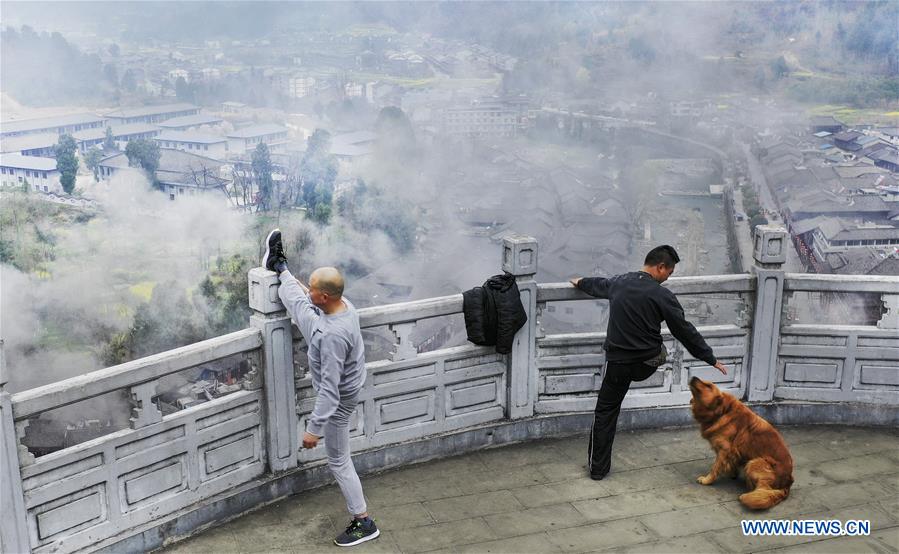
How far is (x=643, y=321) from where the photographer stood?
4551mm

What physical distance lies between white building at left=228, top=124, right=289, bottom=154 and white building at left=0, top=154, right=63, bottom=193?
35.7 ft

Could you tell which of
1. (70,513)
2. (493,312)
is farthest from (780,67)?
(70,513)

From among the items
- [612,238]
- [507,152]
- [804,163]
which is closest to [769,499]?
[804,163]

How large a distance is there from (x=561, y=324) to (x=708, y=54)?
69.7 feet

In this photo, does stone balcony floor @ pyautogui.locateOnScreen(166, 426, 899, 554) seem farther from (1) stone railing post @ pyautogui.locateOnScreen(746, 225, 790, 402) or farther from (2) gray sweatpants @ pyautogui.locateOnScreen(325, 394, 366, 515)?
(1) stone railing post @ pyautogui.locateOnScreen(746, 225, 790, 402)

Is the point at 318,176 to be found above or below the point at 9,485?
below

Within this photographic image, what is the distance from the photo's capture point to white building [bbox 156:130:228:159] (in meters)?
50.7

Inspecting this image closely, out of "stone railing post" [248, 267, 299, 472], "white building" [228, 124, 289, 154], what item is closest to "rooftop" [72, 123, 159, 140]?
"white building" [228, 124, 289, 154]

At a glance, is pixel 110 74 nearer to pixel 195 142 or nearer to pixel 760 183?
pixel 195 142

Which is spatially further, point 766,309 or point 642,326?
point 766,309

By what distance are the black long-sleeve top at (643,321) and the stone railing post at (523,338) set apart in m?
0.74

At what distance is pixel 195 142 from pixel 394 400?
50756mm

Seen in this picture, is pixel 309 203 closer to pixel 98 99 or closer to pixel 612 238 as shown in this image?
pixel 98 99

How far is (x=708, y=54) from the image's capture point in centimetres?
5034
